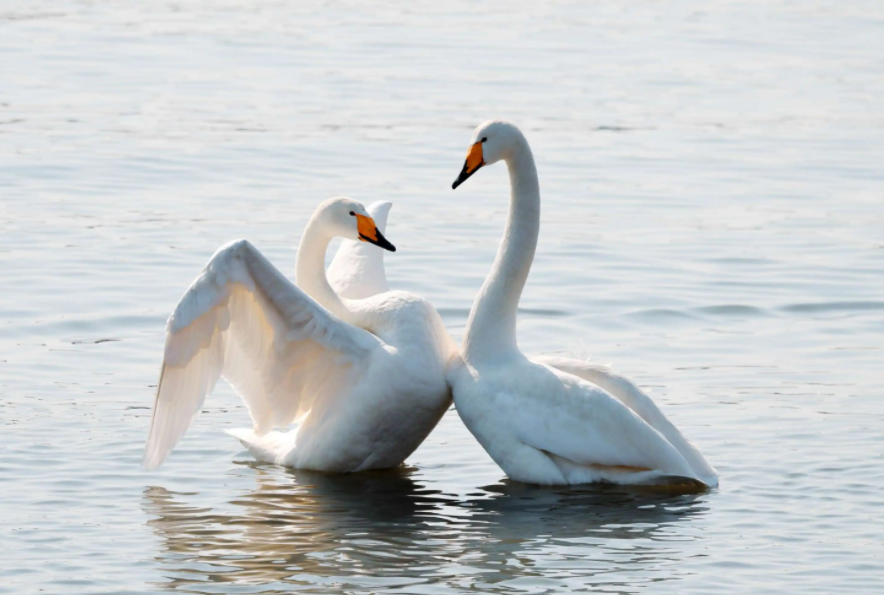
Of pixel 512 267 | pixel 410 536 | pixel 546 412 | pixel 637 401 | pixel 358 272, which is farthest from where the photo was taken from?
pixel 358 272

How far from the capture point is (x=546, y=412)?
393 inches

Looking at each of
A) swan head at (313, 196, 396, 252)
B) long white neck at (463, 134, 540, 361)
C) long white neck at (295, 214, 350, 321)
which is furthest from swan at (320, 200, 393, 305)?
long white neck at (463, 134, 540, 361)

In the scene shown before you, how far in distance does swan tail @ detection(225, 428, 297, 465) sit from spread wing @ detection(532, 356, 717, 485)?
160cm

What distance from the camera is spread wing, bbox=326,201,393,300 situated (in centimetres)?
1152

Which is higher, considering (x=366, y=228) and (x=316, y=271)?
(x=366, y=228)

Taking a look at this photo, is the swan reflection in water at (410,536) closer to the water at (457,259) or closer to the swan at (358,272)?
the water at (457,259)

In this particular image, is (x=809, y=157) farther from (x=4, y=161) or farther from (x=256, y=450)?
(x=256, y=450)

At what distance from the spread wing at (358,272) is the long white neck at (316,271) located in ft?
1.92

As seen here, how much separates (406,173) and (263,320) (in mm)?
9242

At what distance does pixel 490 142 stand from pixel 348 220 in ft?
3.19

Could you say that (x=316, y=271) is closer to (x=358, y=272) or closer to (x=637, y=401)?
(x=358, y=272)

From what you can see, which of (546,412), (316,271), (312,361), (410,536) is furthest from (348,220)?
(410,536)

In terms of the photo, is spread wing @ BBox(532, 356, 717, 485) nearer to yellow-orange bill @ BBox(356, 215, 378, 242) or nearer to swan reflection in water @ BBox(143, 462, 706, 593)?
swan reflection in water @ BBox(143, 462, 706, 593)

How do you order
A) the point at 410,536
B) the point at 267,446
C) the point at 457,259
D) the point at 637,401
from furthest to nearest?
the point at 457,259
the point at 267,446
the point at 637,401
the point at 410,536
